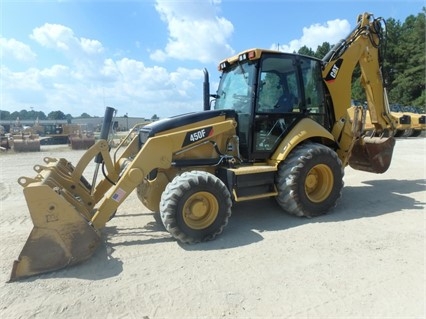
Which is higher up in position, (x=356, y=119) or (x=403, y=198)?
(x=356, y=119)

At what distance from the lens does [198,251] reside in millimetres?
4332

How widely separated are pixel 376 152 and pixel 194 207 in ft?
14.1

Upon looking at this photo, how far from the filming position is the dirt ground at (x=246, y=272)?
3.09 meters

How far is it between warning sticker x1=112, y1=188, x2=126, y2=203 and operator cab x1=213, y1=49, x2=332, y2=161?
2.09 m

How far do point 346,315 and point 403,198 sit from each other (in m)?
4.58

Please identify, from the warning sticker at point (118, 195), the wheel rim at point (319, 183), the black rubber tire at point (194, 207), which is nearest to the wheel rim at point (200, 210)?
the black rubber tire at point (194, 207)

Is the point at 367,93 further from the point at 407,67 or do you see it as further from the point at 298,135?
the point at 407,67

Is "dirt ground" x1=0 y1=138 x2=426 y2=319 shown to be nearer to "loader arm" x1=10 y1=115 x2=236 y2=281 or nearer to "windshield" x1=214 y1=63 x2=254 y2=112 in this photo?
"loader arm" x1=10 y1=115 x2=236 y2=281

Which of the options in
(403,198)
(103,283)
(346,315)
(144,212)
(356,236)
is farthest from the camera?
(403,198)

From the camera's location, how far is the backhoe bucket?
22.8 feet

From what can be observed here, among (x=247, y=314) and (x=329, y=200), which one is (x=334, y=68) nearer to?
(x=329, y=200)

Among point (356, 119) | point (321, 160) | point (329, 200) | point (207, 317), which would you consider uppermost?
point (356, 119)

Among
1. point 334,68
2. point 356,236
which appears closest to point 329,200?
point 356,236

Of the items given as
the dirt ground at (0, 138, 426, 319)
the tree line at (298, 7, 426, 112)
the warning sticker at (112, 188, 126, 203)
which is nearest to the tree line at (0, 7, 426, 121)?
the tree line at (298, 7, 426, 112)
